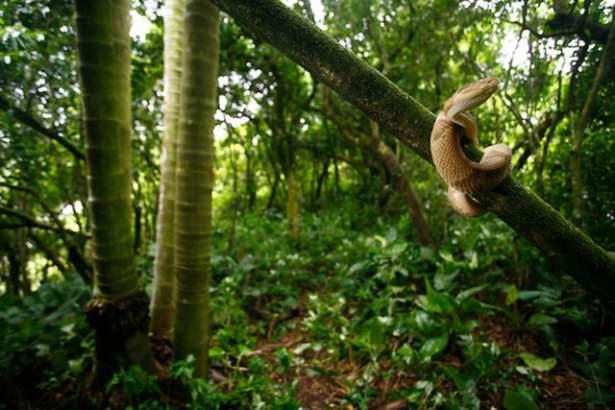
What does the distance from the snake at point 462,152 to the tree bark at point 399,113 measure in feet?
0.14

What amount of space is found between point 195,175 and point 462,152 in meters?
1.81

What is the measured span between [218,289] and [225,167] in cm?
1046

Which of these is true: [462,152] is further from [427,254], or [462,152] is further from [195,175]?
[427,254]

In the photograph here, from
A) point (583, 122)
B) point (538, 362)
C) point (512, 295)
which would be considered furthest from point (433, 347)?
point (583, 122)

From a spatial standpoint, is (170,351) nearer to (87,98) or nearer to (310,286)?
(87,98)

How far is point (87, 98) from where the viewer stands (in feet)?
6.34

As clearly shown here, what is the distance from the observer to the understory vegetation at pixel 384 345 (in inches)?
93.1

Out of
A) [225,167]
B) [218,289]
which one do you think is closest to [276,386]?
[218,289]

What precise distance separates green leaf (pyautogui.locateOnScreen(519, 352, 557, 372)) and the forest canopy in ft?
0.19

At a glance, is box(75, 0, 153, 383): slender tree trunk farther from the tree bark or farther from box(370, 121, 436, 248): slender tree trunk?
box(370, 121, 436, 248): slender tree trunk

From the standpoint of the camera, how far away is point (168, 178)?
2.80 metres

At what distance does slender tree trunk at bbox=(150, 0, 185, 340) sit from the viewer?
2732 millimetres

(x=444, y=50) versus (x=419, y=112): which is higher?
(x=444, y=50)

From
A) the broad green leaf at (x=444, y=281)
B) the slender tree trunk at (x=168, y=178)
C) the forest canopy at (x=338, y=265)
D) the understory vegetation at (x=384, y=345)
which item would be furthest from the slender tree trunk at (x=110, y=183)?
the broad green leaf at (x=444, y=281)
